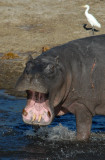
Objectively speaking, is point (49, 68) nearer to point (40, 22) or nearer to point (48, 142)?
point (48, 142)

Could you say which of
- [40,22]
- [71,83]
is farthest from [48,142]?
[40,22]

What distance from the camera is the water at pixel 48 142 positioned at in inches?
238

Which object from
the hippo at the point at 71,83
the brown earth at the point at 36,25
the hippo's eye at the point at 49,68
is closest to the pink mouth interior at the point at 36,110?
the hippo at the point at 71,83

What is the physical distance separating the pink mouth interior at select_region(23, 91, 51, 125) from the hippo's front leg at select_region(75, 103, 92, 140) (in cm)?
71

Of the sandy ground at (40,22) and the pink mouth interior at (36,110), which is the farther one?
the sandy ground at (40,22)

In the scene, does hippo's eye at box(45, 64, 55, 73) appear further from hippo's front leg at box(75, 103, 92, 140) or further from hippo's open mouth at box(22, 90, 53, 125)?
hippo's front leg at box(75, 103, 92, 140)

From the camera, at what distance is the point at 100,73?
6.33 meters

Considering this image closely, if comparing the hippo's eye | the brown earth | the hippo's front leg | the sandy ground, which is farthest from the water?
the sandy ground

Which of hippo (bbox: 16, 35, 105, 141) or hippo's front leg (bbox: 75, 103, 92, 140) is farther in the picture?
hippo's front leg (bbox: 75, 103, 92, 140)

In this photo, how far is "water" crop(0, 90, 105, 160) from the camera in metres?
6.05

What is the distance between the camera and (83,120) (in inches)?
247

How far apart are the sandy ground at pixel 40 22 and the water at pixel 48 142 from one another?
897 centimetres

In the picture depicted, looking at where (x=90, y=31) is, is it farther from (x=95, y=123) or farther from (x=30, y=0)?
(x=95, y=123)

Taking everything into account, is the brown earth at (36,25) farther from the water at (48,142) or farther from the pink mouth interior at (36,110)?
the pink mouth interior at (36,110)
